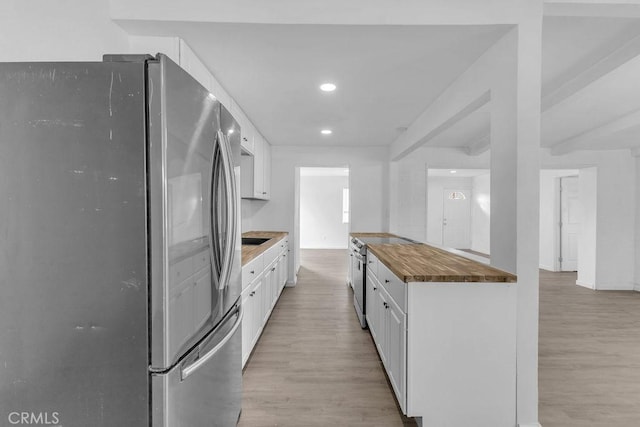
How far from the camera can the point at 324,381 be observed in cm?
224

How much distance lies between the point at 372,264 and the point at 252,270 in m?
1.12

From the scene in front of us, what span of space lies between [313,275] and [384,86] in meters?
4.06

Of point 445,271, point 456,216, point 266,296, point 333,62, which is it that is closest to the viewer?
point 445,271

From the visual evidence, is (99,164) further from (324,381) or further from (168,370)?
(324,381)

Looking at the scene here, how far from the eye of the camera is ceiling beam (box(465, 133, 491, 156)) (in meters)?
4.73

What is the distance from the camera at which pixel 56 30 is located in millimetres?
1405

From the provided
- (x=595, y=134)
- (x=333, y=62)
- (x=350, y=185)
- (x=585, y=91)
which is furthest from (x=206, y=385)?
(x=595, y=134)

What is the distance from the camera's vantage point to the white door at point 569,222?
638cm

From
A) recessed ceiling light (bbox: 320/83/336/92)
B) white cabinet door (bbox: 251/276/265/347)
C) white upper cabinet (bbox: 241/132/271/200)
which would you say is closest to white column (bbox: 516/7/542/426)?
recessed ceiling light (bbox: 320/83/336/92)

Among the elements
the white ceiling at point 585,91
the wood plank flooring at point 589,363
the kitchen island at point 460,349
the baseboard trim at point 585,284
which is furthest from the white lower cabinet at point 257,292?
the baseboard trim at point 585,284

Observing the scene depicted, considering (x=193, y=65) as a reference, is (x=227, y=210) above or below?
below

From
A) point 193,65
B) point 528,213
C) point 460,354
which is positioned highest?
point 193,65

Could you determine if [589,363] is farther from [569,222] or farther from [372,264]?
[569,222]

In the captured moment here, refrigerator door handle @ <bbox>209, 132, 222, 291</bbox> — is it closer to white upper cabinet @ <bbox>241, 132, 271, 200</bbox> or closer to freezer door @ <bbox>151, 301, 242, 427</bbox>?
freezer door @ <bbox>151, 301, 242, 427</bbox>
